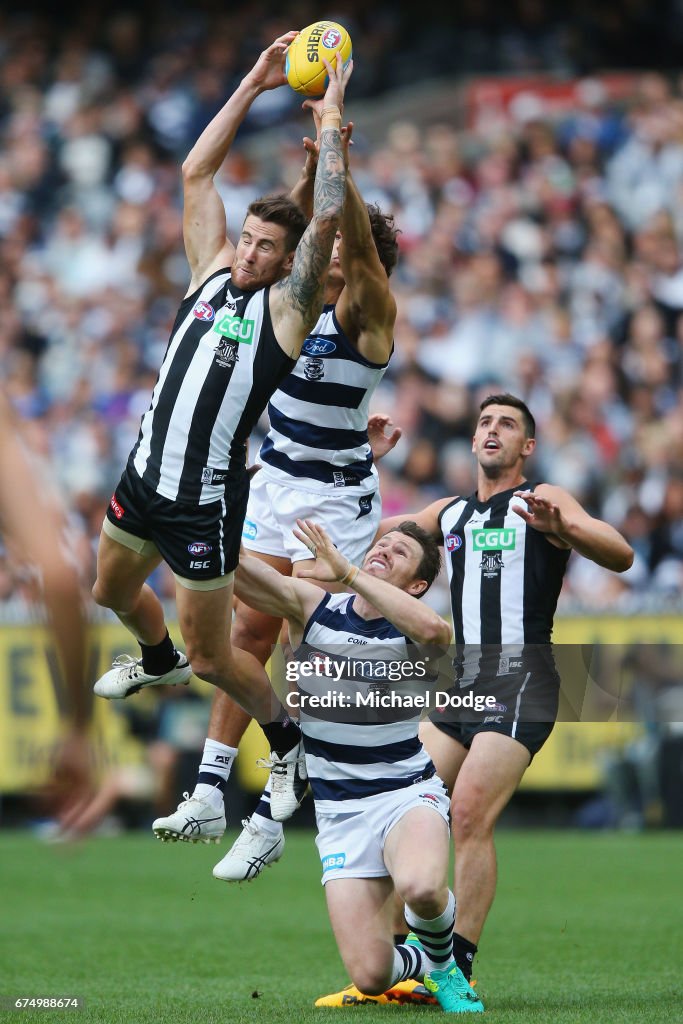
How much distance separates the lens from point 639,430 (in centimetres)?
1520

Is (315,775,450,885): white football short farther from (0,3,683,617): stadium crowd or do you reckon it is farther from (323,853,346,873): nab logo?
(0,3,683,617): stadium crowd

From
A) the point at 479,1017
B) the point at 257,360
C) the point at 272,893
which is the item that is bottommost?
the point at 272,893

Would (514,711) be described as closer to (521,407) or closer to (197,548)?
(521,407)

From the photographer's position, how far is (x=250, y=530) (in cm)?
768

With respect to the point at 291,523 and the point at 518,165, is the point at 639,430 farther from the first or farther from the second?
the point at 291,523

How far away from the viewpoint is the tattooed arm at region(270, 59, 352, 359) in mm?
6414

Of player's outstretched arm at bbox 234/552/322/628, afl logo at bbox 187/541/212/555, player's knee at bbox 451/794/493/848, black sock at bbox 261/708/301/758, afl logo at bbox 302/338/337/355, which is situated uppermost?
afl logo at bbox 302/338/337/355

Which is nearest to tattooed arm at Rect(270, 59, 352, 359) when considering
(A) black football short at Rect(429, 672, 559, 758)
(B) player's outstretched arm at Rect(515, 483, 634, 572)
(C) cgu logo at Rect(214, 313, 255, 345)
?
(C) cgu logo at Rect(214, 313, 255, 345)

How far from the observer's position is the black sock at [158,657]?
720 centimetres

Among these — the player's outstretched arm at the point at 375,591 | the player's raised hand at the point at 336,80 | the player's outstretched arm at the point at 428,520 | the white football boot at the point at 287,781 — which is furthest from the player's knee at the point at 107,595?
the player's raised hand at the point at 336,80

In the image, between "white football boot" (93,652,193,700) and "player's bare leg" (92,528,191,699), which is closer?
"player's bare leg" (92,528,191,699)

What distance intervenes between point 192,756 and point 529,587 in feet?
24.0

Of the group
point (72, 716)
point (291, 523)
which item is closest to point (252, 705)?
point (291, 523)

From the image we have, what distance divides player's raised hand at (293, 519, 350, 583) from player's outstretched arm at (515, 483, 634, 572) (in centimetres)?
89
